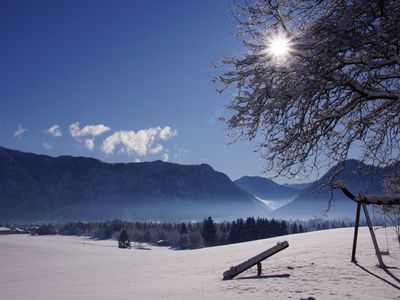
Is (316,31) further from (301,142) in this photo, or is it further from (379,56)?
(301,142)

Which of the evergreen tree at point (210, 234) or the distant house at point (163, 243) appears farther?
the distant house at point (163, 243)

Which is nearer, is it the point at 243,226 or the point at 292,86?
the point at 292,86

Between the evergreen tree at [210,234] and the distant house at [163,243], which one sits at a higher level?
the evergreen tree at [210,234]

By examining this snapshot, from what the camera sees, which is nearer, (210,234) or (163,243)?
(210,234)

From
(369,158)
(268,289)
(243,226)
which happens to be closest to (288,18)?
(369,158)

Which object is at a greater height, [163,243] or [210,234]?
[210,234]

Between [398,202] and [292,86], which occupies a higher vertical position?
[292,86]

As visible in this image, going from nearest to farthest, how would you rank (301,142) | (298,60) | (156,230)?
(298,60)
(301,142)
(156,230)

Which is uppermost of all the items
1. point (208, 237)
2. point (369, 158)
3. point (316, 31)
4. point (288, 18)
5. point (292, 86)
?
point (288, 18)

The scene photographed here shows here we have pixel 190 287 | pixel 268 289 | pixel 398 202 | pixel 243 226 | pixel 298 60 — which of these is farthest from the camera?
pixel 243 226

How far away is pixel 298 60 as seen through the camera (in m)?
6.83

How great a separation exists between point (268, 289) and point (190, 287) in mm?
2260

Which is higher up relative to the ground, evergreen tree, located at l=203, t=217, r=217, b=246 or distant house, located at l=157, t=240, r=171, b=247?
evergreen tree, located at l=203, t=217, r=217, b=246

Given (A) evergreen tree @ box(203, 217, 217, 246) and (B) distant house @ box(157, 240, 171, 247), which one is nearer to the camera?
(A) evergreen tree @ box(203, 217, 217, 246)
